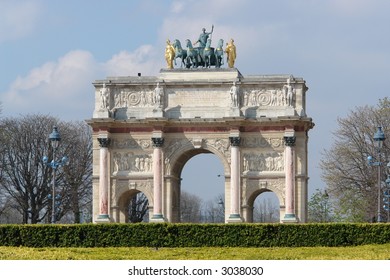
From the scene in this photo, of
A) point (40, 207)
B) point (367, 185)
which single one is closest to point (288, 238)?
point (367, 185)

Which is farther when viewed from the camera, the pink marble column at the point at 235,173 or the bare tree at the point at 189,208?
the bare tree at the point at 189,208

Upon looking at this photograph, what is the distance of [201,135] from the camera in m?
73.9

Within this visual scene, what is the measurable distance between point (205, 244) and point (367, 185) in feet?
87.5

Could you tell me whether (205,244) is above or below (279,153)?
below

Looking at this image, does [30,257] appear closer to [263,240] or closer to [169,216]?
[263,240]

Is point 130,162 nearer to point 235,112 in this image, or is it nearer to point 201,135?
point 201,135

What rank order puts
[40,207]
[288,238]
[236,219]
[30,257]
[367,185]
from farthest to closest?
[40,207], [367,185], [236,219], [288,238], [30,257]

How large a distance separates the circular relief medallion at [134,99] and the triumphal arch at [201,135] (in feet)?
0.15

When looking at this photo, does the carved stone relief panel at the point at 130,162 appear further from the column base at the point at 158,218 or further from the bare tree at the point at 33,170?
the bare tree at the point at 33,170

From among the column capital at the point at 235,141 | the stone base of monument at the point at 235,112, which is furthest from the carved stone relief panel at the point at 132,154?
the stone base of monument at the point at 235,112

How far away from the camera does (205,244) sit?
56.4m

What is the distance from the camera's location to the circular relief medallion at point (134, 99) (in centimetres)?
7494

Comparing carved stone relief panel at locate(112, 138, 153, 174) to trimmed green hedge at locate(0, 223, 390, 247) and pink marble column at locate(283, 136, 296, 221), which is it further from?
trimmed green hedge at locate(0, 223, 390, 247)

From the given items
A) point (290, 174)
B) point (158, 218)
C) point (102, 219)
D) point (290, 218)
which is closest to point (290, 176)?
point (290, 174)
